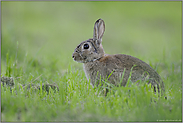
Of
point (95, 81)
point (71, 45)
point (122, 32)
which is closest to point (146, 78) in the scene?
point (95, 81)

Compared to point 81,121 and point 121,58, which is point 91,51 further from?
point 81,121

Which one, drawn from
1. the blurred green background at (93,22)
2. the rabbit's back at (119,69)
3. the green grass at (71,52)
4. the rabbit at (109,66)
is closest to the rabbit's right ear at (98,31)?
the rabbit at (109,66)

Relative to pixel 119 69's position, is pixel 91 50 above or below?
above

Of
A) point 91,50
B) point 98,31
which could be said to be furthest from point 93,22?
point 91,50

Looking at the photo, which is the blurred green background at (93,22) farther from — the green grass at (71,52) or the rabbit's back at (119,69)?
the rabbit's back at (119,69)

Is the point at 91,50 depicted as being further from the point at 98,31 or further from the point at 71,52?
the point at 71,52

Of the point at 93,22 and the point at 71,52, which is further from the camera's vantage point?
the point at 93,22

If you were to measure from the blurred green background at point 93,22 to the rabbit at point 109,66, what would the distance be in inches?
224

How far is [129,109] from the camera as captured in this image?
3.31 metres

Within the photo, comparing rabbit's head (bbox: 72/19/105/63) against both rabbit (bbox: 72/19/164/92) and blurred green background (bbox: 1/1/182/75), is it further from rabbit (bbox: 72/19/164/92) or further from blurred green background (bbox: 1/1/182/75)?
blurred green background (bbox: 1/1/182/75)

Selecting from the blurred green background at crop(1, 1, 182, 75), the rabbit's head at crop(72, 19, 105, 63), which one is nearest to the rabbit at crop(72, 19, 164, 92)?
the rabbit's head at crop(72, 19, 105, 63)

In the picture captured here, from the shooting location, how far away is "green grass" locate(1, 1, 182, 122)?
3188 millimetres

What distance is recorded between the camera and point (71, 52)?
8695 mm

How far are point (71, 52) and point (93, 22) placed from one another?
8.70 metres
